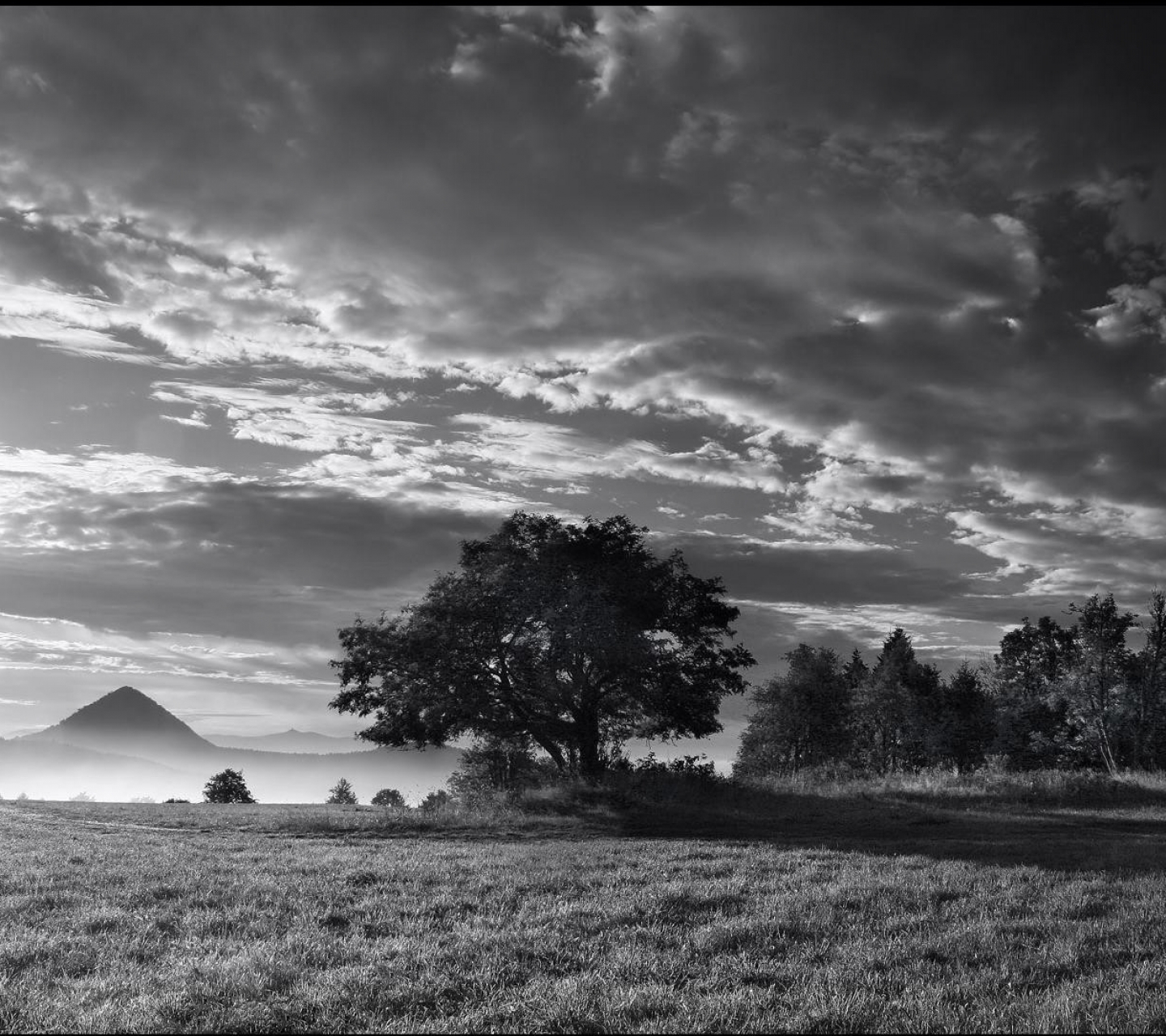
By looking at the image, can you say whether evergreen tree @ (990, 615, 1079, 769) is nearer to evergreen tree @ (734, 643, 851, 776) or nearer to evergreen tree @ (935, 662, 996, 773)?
evergreen tree @ (935, 662, 996, 773)

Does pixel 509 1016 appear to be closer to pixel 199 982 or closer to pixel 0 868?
pixel 199 982

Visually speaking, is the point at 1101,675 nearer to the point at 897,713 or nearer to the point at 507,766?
the point at 897,713

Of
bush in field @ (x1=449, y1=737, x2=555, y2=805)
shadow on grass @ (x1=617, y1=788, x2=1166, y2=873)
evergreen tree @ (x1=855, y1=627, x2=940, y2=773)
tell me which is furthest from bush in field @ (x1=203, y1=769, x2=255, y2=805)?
evergreen tree @ (x1=855, y1=627, x2=940, y2=773)

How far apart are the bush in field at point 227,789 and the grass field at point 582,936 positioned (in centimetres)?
4528

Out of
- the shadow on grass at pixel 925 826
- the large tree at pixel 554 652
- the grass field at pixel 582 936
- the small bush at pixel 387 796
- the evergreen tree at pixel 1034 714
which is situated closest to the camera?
the grass field at pixel 582 936

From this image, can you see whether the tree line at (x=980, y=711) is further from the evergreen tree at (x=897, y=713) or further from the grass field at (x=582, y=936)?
the grass field at (x=582, y=936)

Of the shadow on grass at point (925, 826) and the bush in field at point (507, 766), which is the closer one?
the shadow on grass at point (925, 826)

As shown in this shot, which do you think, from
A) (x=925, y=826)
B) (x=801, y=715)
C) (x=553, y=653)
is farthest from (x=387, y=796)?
(x=925, y=826)

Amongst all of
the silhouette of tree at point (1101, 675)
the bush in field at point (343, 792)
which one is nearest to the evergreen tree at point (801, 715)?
the silhouette of tree at point (1101, 675)

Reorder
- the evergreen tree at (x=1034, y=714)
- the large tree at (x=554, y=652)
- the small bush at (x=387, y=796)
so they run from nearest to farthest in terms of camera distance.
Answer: the large tree at (x=554, y=652) < the small bush at (x=387, y=796) < the evergreen tree at (x=1034, y=714)

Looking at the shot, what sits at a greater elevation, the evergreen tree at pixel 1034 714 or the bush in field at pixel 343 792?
the evergreen tree at pixel 1034 714

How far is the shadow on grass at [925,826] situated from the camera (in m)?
18.2

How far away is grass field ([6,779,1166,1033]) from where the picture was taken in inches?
280

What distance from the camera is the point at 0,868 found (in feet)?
48.2
